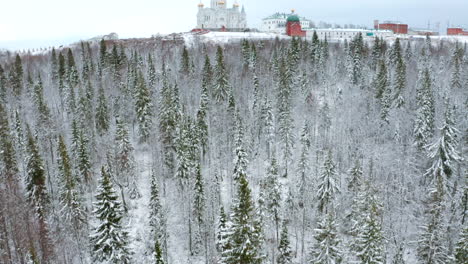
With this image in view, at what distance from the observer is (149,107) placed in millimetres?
62094

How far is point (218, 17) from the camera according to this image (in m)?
148

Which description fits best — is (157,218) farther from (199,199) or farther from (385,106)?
(385,106)

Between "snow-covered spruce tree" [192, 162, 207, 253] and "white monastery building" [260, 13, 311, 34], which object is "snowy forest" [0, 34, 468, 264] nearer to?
"snow-covered spruce tree" [192, 162, 207, 253]

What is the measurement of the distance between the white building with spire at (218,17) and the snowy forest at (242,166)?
61.7 m

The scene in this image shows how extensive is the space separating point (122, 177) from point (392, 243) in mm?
36670

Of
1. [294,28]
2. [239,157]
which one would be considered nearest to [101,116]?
[239,157]

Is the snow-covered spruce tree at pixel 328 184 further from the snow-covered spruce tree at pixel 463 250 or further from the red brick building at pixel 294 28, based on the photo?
the red brick building at pixel 294 28

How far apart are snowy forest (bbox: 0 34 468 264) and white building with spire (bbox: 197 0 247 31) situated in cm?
6165

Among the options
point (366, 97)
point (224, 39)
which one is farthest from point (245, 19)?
point (366, 97)

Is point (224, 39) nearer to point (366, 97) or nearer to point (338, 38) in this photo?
point (338, 38)

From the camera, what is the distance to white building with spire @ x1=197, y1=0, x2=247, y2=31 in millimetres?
147000

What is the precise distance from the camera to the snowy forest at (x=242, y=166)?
34.5 meters

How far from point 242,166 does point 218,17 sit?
108556mm

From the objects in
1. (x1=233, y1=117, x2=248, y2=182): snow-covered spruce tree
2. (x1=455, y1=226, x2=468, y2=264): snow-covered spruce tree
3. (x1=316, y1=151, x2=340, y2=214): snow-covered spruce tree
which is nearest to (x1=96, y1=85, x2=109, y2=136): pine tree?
(x1=233, y1=117, x2=248, y2=182): snow-covered spruce tree
